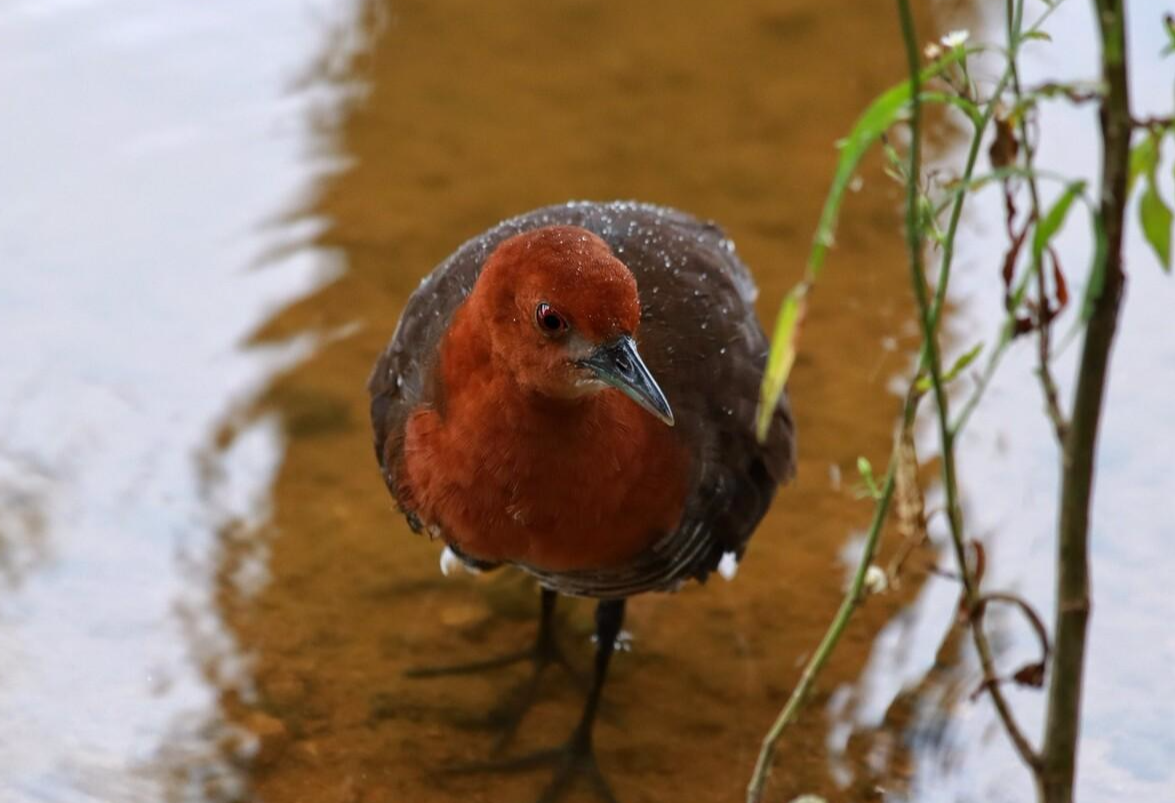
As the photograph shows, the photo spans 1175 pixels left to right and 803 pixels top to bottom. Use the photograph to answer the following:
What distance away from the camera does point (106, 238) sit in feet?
19.3

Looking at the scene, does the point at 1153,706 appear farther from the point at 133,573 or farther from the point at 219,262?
the point at 219,262

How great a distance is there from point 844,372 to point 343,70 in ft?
8.43

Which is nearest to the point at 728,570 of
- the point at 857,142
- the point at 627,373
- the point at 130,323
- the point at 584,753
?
the point at 584,753

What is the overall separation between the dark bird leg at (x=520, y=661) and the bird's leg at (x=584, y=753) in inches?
3.6

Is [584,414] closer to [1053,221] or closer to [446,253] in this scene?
[1053,221]

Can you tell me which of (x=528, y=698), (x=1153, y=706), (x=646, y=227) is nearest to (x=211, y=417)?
(x=528, y=698)

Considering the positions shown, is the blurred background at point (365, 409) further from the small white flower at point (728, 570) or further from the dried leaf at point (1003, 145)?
the dried leaf at point (1003, 145)

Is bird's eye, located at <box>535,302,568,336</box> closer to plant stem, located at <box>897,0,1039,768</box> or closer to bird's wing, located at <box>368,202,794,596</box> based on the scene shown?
bird's wing, located at <box>368,202,794,596</box>

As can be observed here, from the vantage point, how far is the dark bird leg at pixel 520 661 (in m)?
4.32

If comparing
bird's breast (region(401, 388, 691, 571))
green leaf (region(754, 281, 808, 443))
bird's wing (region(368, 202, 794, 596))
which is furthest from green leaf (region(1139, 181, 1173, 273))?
bird's wing (region(368, 202, 794, 596))

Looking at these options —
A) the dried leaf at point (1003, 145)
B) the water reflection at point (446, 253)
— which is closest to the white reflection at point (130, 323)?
the water reflection at point (446, 253)

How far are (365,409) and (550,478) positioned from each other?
1.86 m

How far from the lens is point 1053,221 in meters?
1.99

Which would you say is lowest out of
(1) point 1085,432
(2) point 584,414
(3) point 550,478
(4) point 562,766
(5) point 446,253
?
(4) point 562,766
